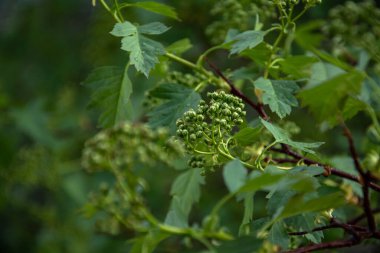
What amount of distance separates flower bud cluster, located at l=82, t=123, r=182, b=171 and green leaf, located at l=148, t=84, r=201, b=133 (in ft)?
1.73

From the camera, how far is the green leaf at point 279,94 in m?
1.36

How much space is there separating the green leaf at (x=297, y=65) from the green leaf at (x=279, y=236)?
0.45 metres

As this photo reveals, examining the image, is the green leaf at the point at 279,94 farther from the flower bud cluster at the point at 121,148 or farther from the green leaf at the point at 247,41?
the flower bud cluster at the point at 121,148

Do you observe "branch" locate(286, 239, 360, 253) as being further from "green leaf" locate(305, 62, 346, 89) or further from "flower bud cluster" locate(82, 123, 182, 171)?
"flower bud cluster" locate(82, 123, 182, 171)

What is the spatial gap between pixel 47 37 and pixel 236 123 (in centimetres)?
290

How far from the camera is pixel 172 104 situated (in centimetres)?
143

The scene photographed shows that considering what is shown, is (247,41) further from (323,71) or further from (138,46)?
(323,71)

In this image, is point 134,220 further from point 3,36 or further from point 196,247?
point 3,36

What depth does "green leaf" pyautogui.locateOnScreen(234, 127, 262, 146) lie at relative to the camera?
120 cm

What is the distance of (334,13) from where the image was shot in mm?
2213

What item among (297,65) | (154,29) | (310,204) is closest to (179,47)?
(154,29)

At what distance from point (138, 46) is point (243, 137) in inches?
12.2

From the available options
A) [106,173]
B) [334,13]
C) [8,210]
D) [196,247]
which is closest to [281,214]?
[334,13]

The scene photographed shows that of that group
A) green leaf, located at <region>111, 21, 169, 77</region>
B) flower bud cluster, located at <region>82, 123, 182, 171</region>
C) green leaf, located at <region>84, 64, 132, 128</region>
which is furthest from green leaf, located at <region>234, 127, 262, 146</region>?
flower bud cluster, located at <region>82, 123, 182, 171</region>
